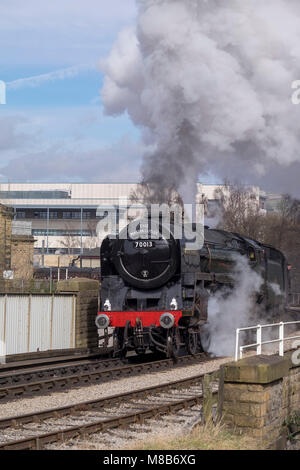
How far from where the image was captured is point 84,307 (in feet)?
67.5

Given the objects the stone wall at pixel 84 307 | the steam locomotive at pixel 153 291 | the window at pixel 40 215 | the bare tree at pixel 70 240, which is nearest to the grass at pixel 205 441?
the steam locomotive at pixel 153 291

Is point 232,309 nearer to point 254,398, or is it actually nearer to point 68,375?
point 68,375

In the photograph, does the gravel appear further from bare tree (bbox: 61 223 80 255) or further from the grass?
bare tree (bbox: 61 223 80 255)

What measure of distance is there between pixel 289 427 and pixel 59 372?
675 cm

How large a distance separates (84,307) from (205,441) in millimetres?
12941

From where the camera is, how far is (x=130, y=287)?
1647 centimetres

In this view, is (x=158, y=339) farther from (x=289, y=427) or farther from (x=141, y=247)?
(x=289, y=427)

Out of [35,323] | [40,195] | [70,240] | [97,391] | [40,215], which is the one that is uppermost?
[40,195]

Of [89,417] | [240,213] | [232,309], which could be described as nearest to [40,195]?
[240,213]

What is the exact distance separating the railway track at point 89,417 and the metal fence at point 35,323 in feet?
21.3

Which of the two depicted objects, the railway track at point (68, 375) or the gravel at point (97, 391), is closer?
the gravel at point (97, 391)

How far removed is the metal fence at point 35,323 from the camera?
1744 centimetres

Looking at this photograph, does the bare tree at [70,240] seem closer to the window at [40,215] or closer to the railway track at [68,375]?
the window at [40,215]

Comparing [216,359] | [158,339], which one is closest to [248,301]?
[216,359]
